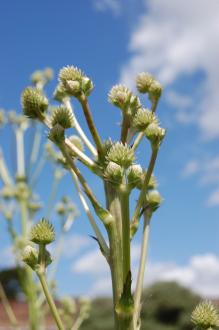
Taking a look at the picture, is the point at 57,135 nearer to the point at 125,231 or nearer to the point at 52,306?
the point at 125,231

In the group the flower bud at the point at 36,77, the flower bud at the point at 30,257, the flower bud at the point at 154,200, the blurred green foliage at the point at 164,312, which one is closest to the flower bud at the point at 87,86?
the flower bud at the point at 154,200

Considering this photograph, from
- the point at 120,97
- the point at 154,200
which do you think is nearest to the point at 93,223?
the point at 154,200

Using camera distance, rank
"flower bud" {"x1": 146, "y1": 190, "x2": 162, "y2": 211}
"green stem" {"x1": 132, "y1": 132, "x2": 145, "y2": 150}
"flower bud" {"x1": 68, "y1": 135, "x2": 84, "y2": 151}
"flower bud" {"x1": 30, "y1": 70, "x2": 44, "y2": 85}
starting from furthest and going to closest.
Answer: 1. "flower bud" {"x1": 30, "y1": 70, "x2": 44, "y2": 85}
2. "flower bud" {"x1": 68, "y1": 135, "x2": 84, "y2": 151}
3. "flower bud" {"x1": 146, "y1": 190, "x2": 162, "y2": 211}
4. "green stem" {"x1": 132, "y1": 132, "x2": 145, "y2": 150}

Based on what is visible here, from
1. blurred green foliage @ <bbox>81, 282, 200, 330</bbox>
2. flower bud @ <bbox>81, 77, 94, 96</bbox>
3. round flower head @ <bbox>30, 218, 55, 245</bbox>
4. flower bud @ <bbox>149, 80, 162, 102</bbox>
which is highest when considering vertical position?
blurred green foliage @ <bbox>81, 282, 200, 330</bbox>

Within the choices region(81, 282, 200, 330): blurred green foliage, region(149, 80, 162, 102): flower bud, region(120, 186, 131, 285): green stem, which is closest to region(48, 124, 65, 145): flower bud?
region(120, 186, 131, 285): green stem

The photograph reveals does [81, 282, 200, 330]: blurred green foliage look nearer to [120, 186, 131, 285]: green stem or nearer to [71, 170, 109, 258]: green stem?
[71, 170, 109, 258]: green stem

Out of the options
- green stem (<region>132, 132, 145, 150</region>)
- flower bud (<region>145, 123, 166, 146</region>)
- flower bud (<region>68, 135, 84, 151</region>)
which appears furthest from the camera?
flower bud (<region>68, 135, 84, 151</region>)

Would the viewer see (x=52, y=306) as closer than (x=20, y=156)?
Yes

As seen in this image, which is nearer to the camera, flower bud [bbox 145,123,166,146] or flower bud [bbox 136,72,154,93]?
flower bud [bbox 145,123,166,146]

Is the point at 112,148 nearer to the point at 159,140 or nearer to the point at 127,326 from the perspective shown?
the point at 159,140
